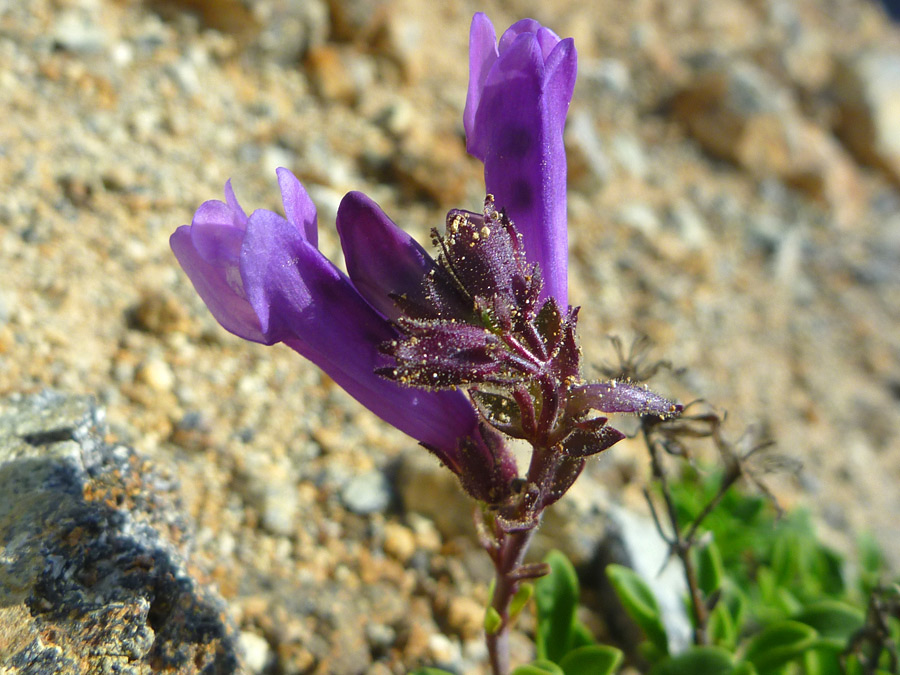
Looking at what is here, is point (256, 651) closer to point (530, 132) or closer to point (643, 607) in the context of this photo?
point (643, 607)

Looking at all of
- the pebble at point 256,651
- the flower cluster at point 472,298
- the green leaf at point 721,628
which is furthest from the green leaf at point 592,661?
the pebble at point 256,651

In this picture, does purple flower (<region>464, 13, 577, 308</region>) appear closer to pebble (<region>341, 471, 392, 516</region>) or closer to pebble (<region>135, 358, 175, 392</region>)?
pebble (<region>341, 471, 392, 516</region>)

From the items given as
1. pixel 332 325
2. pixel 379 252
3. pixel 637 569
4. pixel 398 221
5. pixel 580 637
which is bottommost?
pixel 580 637

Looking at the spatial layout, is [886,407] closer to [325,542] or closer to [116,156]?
[325,542]

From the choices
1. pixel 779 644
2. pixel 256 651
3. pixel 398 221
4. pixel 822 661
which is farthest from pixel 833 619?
pixel 398 221

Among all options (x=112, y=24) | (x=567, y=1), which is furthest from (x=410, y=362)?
(x=567, y=1)

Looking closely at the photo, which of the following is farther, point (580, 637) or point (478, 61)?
point (580, 637)
